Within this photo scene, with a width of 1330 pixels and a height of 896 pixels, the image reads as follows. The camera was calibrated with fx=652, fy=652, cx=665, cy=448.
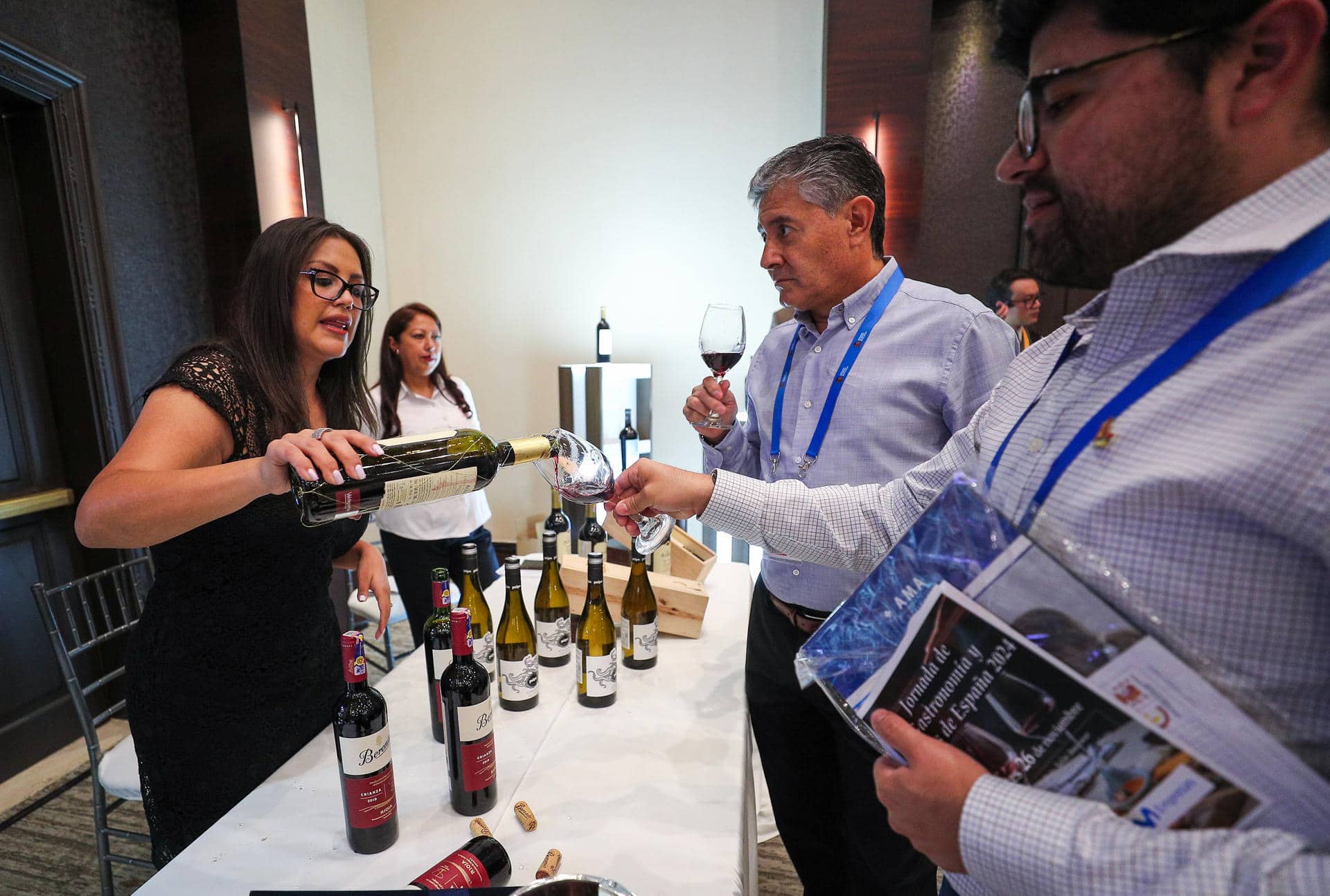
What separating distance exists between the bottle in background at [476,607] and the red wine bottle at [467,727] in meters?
0.30

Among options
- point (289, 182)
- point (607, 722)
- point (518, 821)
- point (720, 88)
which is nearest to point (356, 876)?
point (518, 821)

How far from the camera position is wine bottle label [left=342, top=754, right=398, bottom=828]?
945 millimetres

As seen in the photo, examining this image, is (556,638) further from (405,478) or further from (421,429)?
(421,429)

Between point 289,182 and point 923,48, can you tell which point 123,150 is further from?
point 923,48

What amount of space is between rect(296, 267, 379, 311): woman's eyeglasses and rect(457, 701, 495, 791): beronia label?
974 mm

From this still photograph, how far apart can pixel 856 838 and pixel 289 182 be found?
13.1 ft

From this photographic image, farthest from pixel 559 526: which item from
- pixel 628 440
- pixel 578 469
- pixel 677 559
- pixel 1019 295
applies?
pixel 1019 295

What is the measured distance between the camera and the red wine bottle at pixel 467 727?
0.98 m

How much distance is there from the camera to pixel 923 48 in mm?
3465

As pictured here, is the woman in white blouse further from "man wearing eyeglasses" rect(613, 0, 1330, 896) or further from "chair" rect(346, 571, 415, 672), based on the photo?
"man wearing eyeglasses" rect(613, 0, 1330, 896)

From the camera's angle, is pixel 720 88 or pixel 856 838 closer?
pixel 856 838

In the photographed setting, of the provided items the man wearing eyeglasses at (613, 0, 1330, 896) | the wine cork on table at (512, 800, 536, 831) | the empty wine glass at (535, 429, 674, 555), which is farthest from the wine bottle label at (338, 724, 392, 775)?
the man wearing eyeglasses at (613, 0, 1330, 896)

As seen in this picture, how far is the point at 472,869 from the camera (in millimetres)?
843

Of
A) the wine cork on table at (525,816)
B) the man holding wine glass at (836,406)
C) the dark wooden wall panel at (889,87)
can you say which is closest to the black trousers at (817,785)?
the man holding wine glass at (836,406)
